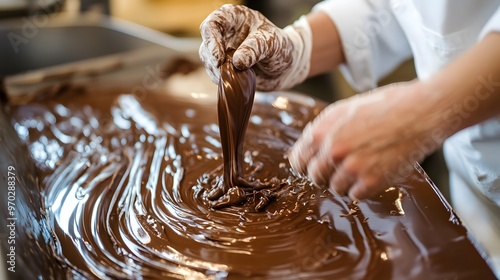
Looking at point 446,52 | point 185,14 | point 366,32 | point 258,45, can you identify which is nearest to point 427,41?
point 446,52

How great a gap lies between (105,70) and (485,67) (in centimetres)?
172

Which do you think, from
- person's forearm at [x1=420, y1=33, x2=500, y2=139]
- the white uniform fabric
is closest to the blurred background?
the white uniform fabric

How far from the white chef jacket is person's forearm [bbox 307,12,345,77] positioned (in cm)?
2

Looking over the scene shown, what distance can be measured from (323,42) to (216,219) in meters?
0.75

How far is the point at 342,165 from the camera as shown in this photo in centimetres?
101

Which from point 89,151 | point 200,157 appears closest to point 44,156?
point 89,151

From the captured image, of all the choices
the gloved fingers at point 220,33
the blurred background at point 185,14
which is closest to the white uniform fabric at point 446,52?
the gloved fingers at point 220,33

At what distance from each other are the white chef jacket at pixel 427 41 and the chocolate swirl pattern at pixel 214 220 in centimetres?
17

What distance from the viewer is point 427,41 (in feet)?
4.75

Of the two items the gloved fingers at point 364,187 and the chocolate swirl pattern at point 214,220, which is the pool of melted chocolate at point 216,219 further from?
the gloved fingers at point 364,187

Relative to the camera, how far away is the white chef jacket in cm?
133

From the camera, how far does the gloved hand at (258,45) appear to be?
4.46 feet

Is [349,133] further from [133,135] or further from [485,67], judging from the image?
[133,135]

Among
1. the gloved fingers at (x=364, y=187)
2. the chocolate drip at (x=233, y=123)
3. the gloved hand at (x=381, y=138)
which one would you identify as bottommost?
the gloved fingers at (x=364, y=187)
